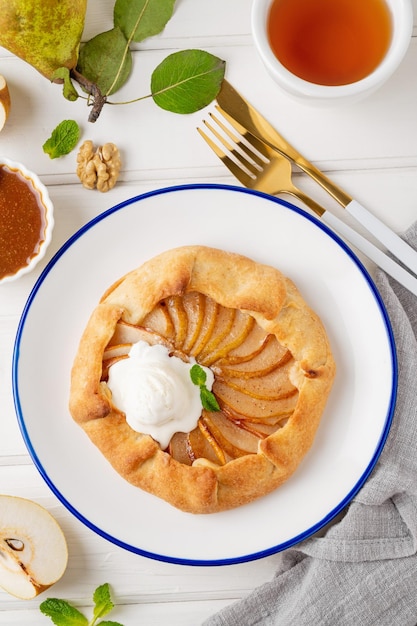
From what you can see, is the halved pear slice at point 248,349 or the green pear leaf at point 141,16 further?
the green pear leaf at point 141,16

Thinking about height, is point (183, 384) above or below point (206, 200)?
below

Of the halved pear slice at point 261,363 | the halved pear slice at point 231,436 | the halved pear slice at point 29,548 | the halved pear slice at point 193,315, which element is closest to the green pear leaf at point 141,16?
the halved pear slice at point 193,315

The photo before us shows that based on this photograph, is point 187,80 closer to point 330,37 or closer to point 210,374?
point 330,37

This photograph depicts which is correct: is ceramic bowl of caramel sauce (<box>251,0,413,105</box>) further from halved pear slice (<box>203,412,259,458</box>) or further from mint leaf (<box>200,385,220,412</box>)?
halved pear slice (<box>203,412,259,458</box>)

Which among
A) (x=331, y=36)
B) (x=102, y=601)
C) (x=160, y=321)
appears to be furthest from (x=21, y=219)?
(x=102, y=601)

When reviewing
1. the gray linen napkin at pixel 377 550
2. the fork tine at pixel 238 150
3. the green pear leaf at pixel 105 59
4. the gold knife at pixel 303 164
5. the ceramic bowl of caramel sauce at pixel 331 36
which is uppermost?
the ceramic bowl of caramel sauce at pixel 331 36

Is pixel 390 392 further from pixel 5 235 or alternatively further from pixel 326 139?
pixel 5 235

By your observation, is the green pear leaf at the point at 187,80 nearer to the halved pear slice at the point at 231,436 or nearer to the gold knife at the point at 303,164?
the gold knife at the point at 303,164

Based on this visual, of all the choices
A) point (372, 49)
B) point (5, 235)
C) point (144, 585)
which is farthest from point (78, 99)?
point (144, 585)
